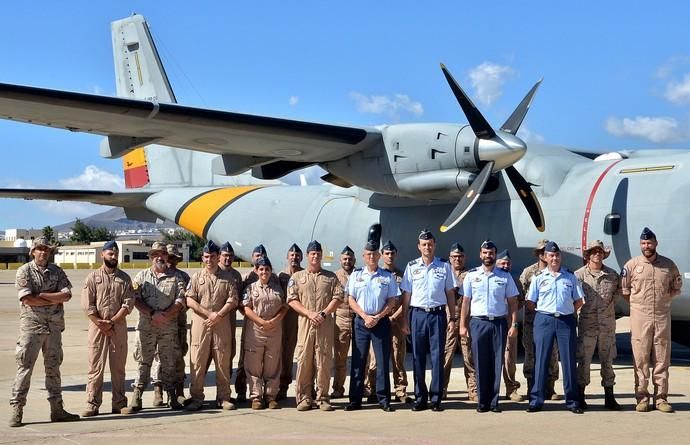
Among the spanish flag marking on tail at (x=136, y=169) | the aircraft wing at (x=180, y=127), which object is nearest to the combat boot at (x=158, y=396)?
the aircraft wing at (x=180, y=127)

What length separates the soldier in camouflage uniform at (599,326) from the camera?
8750 millimetres

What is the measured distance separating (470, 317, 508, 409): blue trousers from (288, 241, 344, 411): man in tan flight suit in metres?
1.50

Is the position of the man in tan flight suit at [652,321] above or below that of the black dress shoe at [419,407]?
above

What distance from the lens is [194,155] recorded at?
19.5 metres

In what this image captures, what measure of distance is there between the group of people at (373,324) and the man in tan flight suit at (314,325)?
0.5 inches

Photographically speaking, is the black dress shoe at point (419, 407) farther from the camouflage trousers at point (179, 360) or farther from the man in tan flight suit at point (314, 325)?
the camouflage trousers at point (179, 360)

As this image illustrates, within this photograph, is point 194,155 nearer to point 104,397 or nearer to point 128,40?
point 128,40

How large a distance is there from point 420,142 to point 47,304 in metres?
6.39

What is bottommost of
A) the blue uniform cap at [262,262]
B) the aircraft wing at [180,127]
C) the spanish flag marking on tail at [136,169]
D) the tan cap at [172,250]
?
the blue uniform cap at [262,262]

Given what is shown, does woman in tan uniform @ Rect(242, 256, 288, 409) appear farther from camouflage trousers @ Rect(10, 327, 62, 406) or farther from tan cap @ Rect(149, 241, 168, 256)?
camouflage trousers @ Rect(10, 327, 62, 406)

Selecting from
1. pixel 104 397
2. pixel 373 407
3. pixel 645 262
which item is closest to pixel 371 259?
pixel 373 407

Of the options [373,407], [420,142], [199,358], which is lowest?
[373,407]

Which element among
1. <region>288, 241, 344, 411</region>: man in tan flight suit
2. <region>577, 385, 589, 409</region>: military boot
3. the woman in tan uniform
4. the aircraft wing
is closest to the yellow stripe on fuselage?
the aircraft wing

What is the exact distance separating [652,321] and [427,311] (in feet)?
7.48
